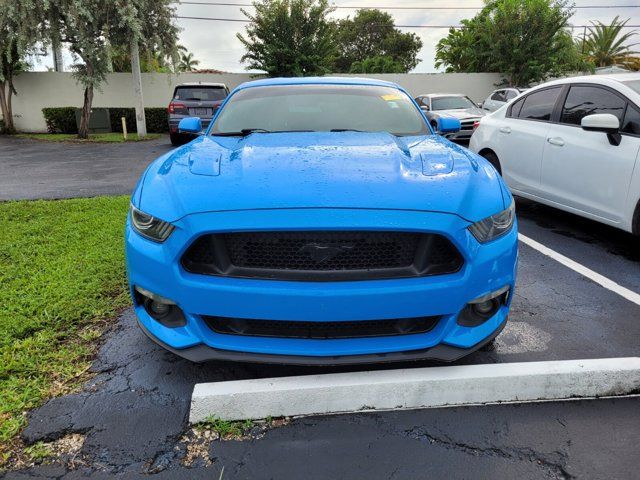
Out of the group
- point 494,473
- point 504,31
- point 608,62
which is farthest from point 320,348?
point 608,62

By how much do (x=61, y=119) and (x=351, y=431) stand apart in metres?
21.5

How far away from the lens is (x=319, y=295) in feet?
6.55

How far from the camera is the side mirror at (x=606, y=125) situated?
3.95m

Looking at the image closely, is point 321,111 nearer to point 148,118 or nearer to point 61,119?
point 148,118

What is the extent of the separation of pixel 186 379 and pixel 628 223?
3699 mm

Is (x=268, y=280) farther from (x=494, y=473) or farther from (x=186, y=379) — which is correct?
(x=494, y=473)

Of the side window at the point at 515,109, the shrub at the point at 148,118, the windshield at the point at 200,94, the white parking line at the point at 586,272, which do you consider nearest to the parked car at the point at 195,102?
the windshield at the point at 200,94

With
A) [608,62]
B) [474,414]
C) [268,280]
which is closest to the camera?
[268,280]

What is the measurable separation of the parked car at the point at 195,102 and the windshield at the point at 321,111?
966 cm

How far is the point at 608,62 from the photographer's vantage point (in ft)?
130

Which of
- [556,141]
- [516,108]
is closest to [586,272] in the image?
[556,141]

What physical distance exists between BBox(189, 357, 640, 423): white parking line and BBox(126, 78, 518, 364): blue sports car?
0.54 feet

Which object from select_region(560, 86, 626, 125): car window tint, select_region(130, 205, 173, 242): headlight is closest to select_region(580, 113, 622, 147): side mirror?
select_region(560, 86, 626, 125): car window tint

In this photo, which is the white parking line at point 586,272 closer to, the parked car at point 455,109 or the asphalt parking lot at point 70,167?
the asphalt parking lot at point 70,167
